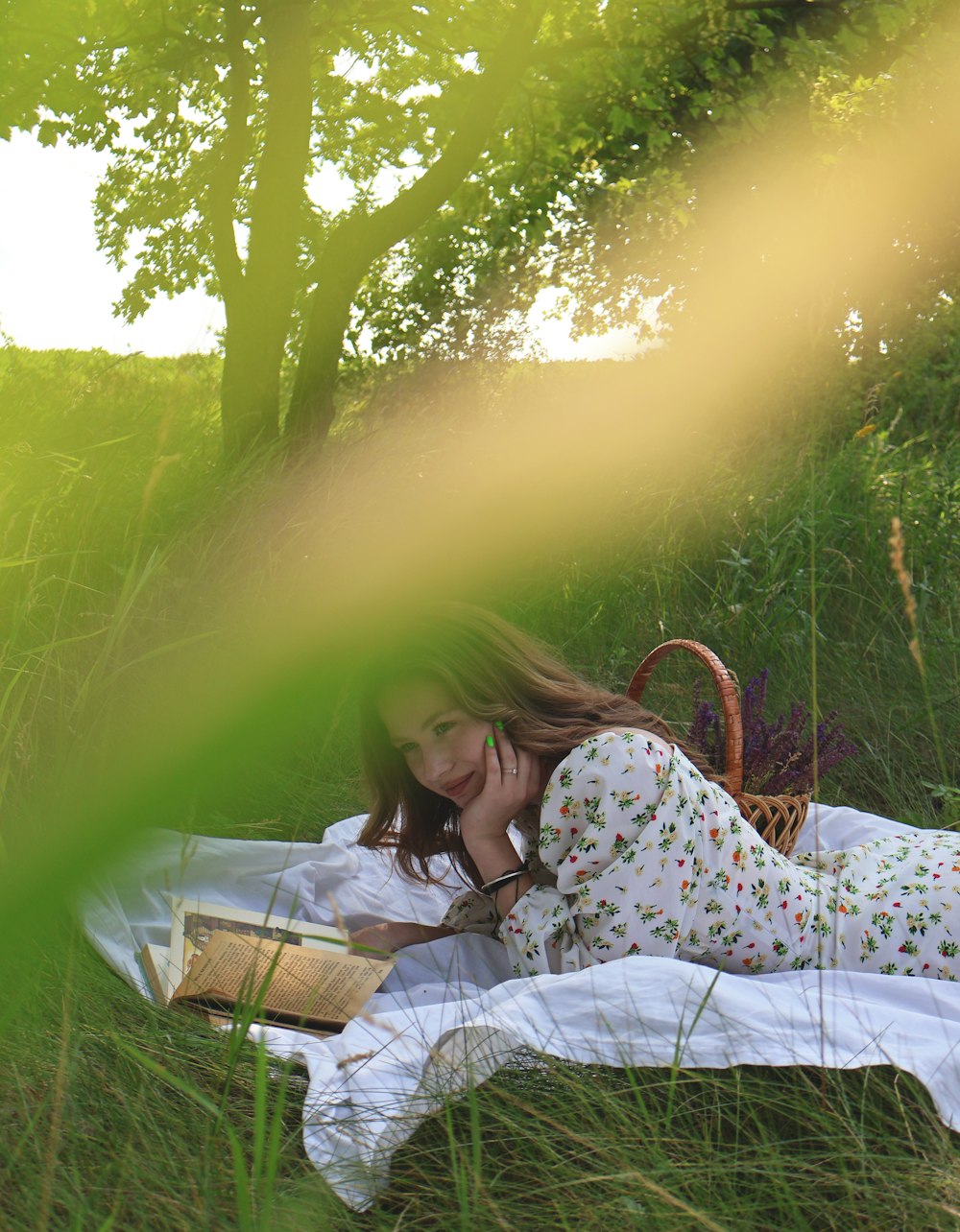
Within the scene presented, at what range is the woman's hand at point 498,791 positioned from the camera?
2.28 m

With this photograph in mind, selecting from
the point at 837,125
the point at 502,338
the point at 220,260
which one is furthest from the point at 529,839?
the point at 837,125

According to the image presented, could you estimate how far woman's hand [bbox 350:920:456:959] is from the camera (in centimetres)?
252

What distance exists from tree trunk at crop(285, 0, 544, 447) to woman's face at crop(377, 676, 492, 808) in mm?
4140

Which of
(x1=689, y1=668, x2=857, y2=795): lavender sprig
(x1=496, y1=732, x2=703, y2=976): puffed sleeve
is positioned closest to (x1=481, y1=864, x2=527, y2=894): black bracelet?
(x1=496, y1=732, x2=703, y2=976): puffed sleeve

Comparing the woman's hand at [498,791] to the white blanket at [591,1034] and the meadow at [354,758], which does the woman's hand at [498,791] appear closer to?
the white blanket at [591,1034]

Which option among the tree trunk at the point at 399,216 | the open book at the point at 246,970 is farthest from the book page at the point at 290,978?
the tree trunk at the point at 399,216

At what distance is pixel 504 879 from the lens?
7.63ft

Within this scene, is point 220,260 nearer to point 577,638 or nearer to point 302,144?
point 302,144

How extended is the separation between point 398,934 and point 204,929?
456 millimetres

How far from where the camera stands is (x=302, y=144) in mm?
6027

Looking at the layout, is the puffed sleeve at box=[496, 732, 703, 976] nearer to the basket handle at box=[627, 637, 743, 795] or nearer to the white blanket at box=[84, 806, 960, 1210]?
the white blanket at box=[84, 806, 960, 1210]

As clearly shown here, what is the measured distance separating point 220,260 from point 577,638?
3287 millimetres

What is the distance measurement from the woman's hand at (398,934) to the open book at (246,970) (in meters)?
0.12

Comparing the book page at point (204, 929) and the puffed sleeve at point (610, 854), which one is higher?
the puffed sleeve at point (610, 854)
